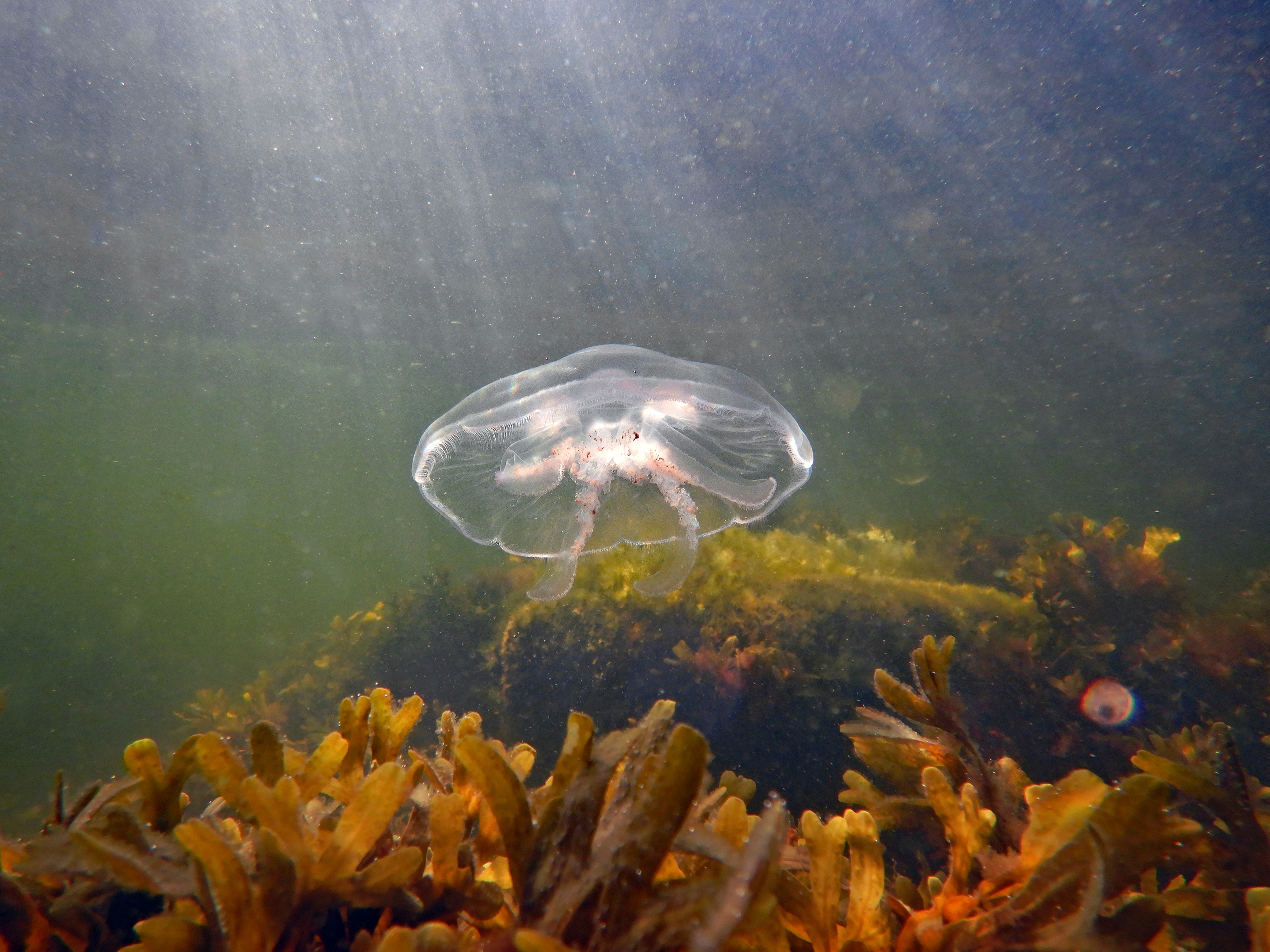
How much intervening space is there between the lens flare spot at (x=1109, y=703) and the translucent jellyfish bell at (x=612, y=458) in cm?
Answer: 274

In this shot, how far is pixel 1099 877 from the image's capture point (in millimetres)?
1065

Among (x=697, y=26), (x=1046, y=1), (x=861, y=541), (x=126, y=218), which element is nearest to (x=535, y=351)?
(x=126, y=218)

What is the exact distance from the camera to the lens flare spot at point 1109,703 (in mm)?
3816

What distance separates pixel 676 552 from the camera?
362 cm

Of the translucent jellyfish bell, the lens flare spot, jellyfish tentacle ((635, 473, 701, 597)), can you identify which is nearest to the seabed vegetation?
the lens flare spot

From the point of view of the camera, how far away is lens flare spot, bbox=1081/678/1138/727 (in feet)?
12.5

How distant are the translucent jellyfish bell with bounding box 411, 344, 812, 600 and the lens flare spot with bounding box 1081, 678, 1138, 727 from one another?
2738 millimetres

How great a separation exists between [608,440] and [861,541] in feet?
19.6

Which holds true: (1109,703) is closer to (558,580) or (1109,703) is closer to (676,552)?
(676,552)

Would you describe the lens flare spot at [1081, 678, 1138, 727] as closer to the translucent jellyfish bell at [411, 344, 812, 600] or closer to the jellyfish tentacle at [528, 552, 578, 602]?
the translucent jellyfish bell at [411, 344, 812, 600]

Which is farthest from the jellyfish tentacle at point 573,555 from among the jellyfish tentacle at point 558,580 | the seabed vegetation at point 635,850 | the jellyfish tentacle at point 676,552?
the seabed vegetation at point 635,850

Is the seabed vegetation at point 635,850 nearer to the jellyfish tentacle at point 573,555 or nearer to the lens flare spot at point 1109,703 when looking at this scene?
the lens flare spot at point 1109,703

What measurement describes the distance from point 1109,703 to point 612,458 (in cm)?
421

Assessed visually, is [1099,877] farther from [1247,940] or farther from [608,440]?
[608,440]
